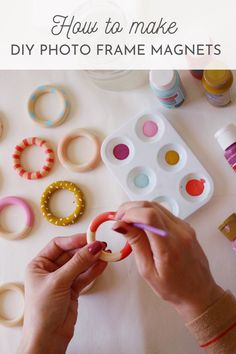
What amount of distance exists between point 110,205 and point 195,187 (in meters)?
0.15

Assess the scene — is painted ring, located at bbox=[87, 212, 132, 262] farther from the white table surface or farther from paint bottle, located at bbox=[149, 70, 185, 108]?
paint bottle, located at bbox=[149, 70, 185, 108]

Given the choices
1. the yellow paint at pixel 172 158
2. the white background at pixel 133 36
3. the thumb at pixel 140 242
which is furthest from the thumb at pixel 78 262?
the white background at pixel 133 36

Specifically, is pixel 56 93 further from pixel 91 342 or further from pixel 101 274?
pixel 91 342

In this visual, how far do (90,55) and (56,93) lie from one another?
10cm

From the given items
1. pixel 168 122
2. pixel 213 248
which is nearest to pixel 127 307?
pixel 213 248

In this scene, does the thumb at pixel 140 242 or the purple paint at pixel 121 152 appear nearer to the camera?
the thumb at pixel 140 242

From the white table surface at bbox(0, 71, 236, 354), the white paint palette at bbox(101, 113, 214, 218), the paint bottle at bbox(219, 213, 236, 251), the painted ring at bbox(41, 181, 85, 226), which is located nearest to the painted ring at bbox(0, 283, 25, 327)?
the white table surface at bbox(0, 71, 236, 354)

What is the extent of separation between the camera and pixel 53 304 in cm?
71

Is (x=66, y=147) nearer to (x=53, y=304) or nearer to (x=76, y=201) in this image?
(x=76, y=201)

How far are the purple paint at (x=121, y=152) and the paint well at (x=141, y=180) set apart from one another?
4 centimetres

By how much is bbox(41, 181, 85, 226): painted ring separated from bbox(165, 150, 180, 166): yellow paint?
16cm

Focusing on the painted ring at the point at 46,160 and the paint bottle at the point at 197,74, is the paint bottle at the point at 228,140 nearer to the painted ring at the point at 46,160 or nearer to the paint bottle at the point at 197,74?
the paint bottle at the point at 197,74

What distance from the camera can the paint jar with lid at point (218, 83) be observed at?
0.77 meters

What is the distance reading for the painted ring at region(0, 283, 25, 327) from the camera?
0.83m
